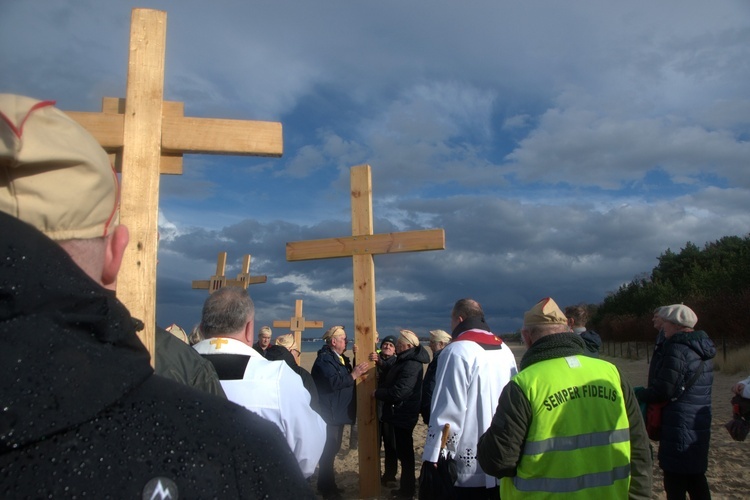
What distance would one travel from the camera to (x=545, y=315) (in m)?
3.35

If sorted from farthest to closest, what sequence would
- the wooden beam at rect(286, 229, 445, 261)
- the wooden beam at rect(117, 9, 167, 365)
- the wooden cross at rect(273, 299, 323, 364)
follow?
the wooden cross at rect(273, 299, 323, 364), the wooden beam at rect(286, 229, 445, 261), the wooden beam at rect(117, 9, 167, 365)

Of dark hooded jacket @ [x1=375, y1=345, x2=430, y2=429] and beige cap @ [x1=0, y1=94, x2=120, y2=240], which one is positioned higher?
beige cap @ [x1=0, y1=94, x2=120, y2=240]

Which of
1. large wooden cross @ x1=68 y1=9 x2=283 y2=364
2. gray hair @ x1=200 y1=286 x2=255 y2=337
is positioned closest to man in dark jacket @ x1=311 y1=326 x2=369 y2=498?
gray hair @ x1=200 y1=286 x2=255 y2=337

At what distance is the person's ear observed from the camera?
3.39 ft

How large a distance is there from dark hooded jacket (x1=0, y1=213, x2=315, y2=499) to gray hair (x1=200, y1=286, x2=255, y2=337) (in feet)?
7.10

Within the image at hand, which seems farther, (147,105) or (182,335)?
(182,335)

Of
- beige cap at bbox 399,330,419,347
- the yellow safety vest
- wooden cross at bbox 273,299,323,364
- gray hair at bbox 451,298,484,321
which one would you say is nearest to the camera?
the yellow safety vest

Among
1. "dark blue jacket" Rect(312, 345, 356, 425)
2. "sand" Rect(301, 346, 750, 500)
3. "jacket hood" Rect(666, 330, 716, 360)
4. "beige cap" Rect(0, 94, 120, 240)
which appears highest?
"beige cap" Rect(0, 94, 120, 240)

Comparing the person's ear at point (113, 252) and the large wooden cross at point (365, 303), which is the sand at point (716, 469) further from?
the person's ear at point (113, 252)

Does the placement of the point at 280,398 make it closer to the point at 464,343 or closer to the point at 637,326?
the point at 464,343

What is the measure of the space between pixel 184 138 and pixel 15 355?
1696 mm

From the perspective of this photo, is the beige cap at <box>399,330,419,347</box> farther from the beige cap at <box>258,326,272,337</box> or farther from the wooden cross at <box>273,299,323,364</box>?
the wooden cross at <box>273,299,323,364</box>

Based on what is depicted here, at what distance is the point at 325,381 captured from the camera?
7.30 metres

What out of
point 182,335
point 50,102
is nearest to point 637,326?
point 182,335
